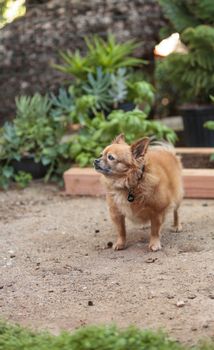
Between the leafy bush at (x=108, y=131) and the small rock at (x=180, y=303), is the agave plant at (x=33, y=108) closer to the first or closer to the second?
the leafy bush at (x=108, y=131)

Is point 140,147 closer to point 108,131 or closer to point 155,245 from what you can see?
point 155,245

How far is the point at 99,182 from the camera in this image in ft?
22.8

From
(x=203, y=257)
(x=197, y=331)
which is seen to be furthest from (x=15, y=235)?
(x=197, y=331)

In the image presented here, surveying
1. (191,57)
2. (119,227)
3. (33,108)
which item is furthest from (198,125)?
(119,227)

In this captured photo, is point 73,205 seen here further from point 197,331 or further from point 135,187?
point 197,331

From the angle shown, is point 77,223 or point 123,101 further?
point 123,101

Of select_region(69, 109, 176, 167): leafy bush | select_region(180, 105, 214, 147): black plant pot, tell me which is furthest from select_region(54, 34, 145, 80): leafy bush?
select_region(180, 105, 214, 147): black plant pot

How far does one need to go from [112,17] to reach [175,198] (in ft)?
14.8

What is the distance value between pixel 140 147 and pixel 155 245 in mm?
732

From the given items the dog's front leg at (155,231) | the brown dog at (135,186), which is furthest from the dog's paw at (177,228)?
the dog's front leg at (155,231)

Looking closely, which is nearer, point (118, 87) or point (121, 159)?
point (121, 159)

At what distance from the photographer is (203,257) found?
184 inches

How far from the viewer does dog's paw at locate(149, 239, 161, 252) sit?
16.4ft

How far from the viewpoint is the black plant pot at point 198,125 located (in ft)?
26.3
